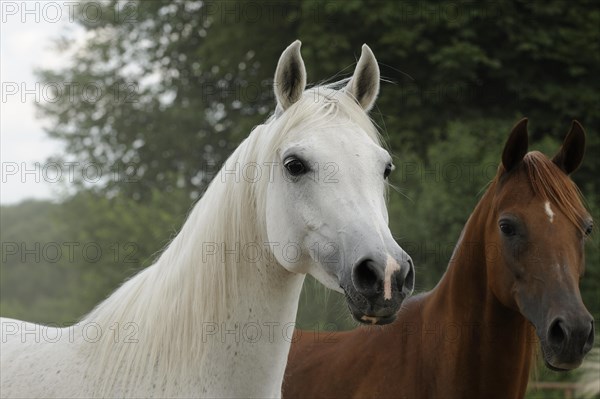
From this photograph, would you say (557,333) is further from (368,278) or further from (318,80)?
(318,80)

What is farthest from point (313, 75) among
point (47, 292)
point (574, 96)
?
point (47, 292)

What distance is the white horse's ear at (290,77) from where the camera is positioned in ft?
10.5

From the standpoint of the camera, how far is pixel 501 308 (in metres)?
4.10

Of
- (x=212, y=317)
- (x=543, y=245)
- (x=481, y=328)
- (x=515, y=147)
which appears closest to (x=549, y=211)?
(x=543, y=245)

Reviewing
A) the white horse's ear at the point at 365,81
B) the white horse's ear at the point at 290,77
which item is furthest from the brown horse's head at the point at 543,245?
the white horse's ear at the point at 290,77

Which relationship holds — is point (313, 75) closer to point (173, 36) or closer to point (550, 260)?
point (173, 36)

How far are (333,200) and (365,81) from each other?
0.81m

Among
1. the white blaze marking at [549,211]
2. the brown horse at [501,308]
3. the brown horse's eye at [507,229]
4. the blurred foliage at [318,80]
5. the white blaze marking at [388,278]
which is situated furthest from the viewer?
the blurred foliage at [318,80]

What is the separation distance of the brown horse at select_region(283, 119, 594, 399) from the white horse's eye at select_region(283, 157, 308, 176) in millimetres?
1478

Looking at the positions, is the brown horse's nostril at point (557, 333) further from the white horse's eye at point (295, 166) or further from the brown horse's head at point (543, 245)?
the white horse's eye at point (295, 166)

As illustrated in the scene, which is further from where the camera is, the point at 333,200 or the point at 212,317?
the point at 212,317

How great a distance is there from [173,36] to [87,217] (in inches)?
225

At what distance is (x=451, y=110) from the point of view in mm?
15672

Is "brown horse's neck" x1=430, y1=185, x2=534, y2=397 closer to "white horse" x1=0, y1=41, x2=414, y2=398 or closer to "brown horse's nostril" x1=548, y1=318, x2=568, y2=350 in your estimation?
"brown horse's nostril" x1=548, y1=318, x2=568, y2=350
